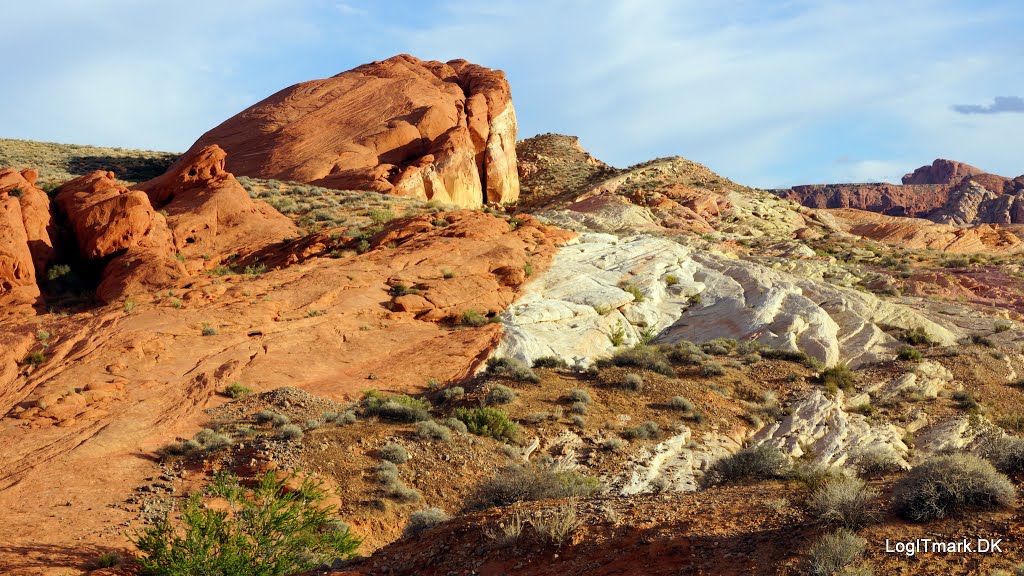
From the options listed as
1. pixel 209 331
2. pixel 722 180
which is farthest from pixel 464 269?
pixel 722 180

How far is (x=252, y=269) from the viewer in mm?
25969

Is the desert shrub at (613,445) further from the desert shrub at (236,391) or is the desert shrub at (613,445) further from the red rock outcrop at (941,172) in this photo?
the red rock outcrop at (941,172)

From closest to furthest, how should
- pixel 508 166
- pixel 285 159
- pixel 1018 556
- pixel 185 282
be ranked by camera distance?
pixel 1018 556 < pixel 185 282 < pixel 285 159 < pixel 508 166

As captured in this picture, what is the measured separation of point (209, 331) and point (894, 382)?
17.4 metres

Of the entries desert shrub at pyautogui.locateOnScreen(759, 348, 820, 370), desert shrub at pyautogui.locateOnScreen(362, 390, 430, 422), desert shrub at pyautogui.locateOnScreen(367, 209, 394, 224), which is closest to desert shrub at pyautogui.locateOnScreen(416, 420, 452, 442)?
desert shrub at pyautogui.locateOnScreen(362, 390, 430, 422)

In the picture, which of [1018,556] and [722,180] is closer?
[1018,556]

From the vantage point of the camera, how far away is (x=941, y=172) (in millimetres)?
160875

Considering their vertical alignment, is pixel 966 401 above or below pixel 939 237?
below

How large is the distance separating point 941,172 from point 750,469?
6830 inches

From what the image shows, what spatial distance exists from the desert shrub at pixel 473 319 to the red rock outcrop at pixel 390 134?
19.3 metres

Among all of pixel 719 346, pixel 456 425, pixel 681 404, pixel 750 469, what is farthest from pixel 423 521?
pixel 719 346

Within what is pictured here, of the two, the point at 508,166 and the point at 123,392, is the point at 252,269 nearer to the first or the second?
the point at 123,392

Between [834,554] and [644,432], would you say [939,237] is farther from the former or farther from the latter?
[834,554]

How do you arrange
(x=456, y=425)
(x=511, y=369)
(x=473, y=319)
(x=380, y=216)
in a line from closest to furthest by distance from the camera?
(x=456, y=425), (x=511, y=369), (x=473, y=319), (x=380, y=216)
